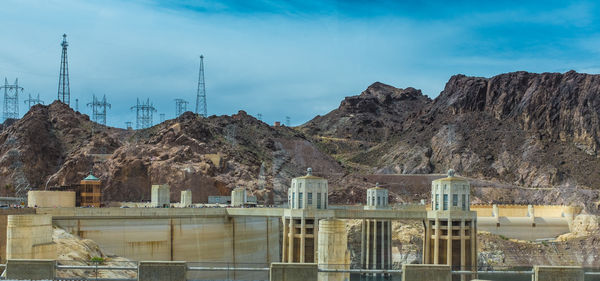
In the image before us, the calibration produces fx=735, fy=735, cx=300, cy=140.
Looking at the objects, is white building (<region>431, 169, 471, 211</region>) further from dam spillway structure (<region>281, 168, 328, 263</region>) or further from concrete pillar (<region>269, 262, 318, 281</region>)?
concrete pillar (<region>269, 262, 318, 281</region>)

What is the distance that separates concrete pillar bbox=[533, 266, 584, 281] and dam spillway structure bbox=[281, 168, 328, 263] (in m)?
45.7

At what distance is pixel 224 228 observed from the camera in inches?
3041

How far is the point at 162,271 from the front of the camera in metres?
23.3

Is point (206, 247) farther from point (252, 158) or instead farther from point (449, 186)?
point (252, 158)

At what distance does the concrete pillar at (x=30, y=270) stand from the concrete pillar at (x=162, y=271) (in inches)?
118

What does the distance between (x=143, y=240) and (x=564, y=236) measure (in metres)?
99.9

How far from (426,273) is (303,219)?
46448mm

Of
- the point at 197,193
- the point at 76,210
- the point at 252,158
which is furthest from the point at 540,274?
the point at 252,158

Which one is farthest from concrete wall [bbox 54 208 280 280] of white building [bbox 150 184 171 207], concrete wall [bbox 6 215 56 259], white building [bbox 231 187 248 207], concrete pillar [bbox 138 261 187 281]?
concrete pillar [bbox 138 261 187 281]

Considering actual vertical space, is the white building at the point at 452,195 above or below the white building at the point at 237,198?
above

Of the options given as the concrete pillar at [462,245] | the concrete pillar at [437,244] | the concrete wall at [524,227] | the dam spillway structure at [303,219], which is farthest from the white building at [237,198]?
A: the concrete wall at [524,227]

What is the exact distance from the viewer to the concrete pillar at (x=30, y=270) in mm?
23719

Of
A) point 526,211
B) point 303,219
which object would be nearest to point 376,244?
point 303,219

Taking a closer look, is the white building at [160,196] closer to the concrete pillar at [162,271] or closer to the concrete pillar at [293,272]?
the concrete pillar at [162,271]
